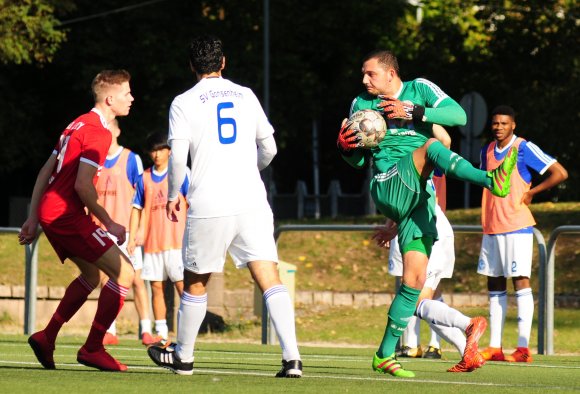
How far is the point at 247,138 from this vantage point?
28.4ft

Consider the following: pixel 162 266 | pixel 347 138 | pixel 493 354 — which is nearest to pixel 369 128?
pixel 347 138

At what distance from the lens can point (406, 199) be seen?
8922mm

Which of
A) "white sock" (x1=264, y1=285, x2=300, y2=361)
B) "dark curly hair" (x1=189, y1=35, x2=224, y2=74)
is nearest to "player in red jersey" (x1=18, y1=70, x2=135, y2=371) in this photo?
"dark curly hair" (x1=189, y1=35, x2=224, y2=74)

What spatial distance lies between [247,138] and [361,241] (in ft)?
46.7

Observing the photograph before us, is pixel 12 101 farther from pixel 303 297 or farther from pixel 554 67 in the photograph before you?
pixel 303 297

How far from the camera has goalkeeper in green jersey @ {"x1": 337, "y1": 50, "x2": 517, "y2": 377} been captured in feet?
29.2

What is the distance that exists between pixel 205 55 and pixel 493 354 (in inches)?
187

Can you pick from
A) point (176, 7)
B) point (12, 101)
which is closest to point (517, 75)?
point (176, 7)

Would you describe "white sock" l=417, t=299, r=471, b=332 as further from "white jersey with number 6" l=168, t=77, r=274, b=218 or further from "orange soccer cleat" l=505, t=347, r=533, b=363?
"orange soccer cleat" l=505, t=347, r=533, b=363

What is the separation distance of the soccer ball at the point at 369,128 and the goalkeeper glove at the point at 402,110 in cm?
14

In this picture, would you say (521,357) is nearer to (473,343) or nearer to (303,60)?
(473,343)

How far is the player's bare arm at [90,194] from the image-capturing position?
352 inches

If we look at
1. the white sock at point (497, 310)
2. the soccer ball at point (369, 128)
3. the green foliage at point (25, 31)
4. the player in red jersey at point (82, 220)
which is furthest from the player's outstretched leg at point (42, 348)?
the green foliage at point (25, 31)

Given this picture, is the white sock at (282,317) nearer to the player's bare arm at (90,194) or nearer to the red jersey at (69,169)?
the player's bare arm at (90,194)
